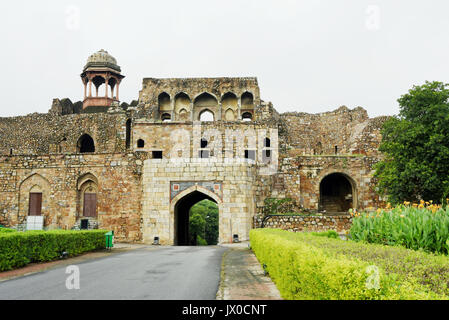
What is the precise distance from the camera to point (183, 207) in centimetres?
2461

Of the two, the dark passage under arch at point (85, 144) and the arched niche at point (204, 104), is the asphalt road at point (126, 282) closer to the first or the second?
the dark passage under arch at point (85, 144)

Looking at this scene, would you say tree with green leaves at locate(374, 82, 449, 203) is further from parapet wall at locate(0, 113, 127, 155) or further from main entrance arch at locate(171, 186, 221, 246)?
parapet wall at locate(0, 113, 127, 155)

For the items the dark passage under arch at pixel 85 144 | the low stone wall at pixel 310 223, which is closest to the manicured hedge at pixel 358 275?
the low stone wall at pixel 310 223

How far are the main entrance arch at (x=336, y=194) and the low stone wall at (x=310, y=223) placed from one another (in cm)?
609

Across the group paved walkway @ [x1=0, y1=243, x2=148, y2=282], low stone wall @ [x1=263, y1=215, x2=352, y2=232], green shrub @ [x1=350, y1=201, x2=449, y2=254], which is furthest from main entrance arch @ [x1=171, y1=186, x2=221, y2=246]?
green shrub @ [x1=350, y1=201, x2=449, y2=254]

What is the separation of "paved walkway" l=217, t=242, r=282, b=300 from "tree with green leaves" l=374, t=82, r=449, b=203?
37.9ft

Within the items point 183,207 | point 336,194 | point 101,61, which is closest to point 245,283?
point 183,207

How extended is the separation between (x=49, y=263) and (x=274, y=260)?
8185 mm

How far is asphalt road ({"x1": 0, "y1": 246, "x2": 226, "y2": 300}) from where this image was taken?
287 inches

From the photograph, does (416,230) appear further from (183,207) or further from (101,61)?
(101,61)

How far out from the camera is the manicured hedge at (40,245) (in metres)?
11.1

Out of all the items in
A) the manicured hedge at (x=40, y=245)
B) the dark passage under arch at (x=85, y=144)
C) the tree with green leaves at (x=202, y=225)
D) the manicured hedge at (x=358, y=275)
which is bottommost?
the tree with green leaves at (x=202, y=225)

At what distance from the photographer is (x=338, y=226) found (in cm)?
2002

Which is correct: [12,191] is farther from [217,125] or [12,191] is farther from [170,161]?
[217,125]
